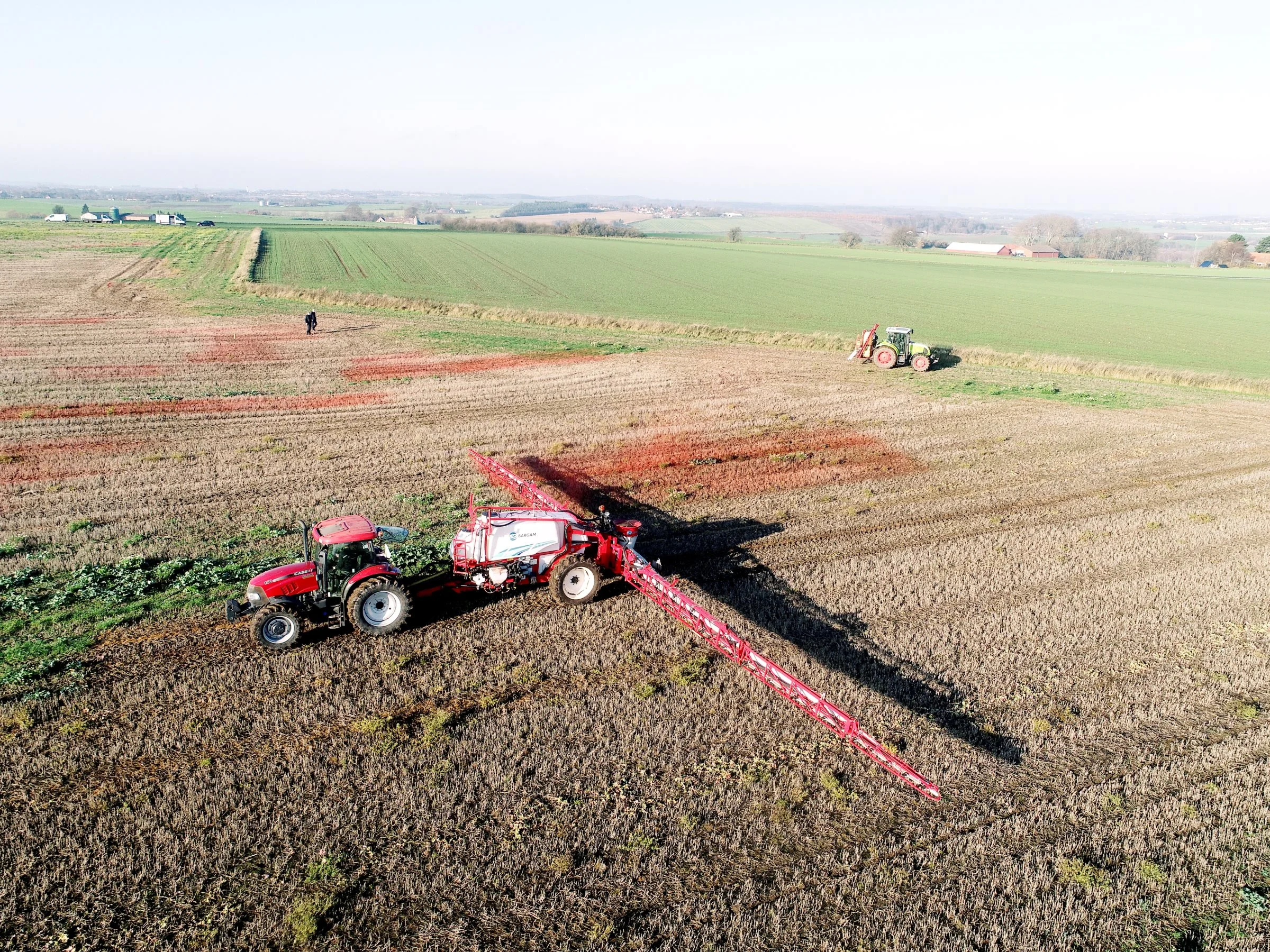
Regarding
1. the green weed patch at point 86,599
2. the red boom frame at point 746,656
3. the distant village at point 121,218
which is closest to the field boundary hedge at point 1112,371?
the red boom frame at point 746,656

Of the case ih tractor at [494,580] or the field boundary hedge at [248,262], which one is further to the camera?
the field boundary hedge at [248,262]

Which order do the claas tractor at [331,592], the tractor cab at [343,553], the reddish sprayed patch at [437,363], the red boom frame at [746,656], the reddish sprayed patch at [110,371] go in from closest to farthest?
the red boom frame at [746,656]
the claas tractor at [331,592]
the tractor cab at [343,553]
the reddish sprayed patch at [110,371]
the reddish sprayed patch at [437,363]

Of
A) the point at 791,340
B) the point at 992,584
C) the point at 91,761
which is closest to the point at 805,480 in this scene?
the point at 992,584

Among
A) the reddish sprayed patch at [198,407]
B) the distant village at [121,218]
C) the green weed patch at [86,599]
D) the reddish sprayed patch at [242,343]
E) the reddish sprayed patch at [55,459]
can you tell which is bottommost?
the green weed patch at [86,599]

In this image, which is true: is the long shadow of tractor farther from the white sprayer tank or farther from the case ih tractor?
the white sprayer tank

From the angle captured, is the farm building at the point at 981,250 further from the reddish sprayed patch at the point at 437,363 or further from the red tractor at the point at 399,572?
the red tractor at the point at 399,572

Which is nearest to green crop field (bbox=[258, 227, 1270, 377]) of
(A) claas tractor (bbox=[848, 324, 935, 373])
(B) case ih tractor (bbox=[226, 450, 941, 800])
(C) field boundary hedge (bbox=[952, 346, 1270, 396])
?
(C) field boundary hedge (bbox=[952, 346, 1270, 396])
